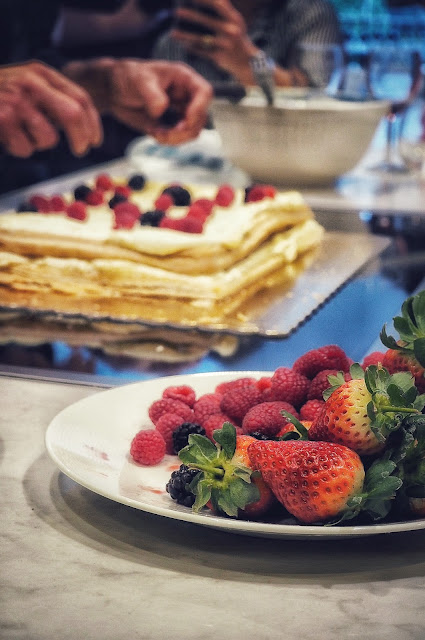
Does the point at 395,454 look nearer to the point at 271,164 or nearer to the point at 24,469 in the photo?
the point at 24,469

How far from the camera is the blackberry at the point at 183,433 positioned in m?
0.82

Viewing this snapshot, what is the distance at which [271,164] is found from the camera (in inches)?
93.9

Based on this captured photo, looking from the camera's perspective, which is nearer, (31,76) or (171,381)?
(171,381)

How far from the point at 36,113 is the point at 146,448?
4.32 feet

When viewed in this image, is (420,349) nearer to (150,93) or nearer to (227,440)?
(227,440)

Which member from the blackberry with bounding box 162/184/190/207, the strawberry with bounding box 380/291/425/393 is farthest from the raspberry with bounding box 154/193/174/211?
the strawberry with bounding box 380/291/425/393

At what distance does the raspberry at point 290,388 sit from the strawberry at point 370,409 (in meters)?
0.12

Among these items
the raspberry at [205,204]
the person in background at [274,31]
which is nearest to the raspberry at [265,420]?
the raspberry at [205,204]

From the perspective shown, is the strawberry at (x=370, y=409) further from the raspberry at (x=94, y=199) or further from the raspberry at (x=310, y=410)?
the raspberry at (x=94, y=199)

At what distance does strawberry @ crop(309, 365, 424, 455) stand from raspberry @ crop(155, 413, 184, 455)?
18 centimetres

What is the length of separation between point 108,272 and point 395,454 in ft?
2.87

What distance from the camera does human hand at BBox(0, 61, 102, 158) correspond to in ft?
6.43

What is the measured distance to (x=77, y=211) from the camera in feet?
5.50

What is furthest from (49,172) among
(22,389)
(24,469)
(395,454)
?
(395,454)
